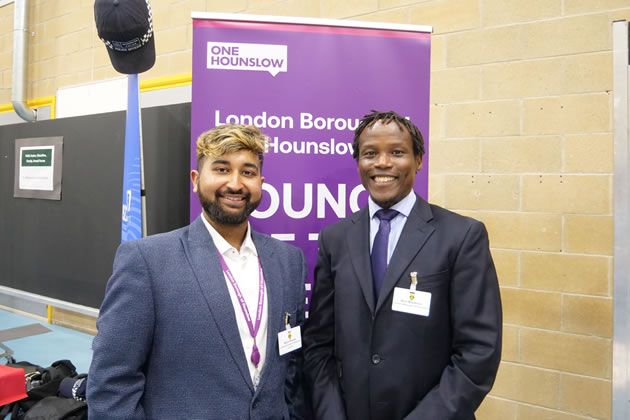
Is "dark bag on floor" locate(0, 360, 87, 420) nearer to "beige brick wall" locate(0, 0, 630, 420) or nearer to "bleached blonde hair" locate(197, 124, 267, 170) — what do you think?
"bleached blonde hair" locate(197, 124, 267, 170)

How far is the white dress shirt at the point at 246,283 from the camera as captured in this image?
1094mm

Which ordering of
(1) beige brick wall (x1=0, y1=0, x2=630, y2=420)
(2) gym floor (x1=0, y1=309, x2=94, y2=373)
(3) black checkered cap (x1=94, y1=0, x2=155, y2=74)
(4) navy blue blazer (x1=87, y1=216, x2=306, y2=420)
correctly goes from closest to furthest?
(4) navy blue blazer (x1=87, y1=216, x2=306, y2=420) → (3) black checkered cap (x1=94, y1=0, x2=155, y2=74) → (1) beige brick wall (x1=0, y1=0, x2=630, y2=420) → (2) gym floor (x1=0, y1=309, x2=94, y2=373)

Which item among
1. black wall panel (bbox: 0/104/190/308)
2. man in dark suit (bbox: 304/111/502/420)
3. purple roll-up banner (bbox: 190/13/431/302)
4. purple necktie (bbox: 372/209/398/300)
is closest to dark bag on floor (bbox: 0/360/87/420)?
black wall panel (bbox: 0/104/190/308)

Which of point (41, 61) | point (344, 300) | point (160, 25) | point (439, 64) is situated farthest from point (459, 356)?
point (41, 61)

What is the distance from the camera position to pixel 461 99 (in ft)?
7.76

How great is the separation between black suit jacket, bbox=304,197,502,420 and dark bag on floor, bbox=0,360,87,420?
1.66 m

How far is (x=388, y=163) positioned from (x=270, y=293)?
1.60 ft

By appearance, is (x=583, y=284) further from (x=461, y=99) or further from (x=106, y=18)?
(x=106, y=18)

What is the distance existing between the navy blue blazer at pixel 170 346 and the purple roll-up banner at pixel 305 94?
0.62 metres

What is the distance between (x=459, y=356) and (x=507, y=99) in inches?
64.1

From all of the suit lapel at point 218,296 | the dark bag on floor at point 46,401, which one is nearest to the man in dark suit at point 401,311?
the suit lapel at point 218,296

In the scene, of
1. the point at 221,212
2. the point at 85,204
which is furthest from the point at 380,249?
the point at 85,204

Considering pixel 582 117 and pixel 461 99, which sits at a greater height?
pixel 461 99

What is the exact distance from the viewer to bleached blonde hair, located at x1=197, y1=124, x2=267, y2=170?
1151 millimetres
